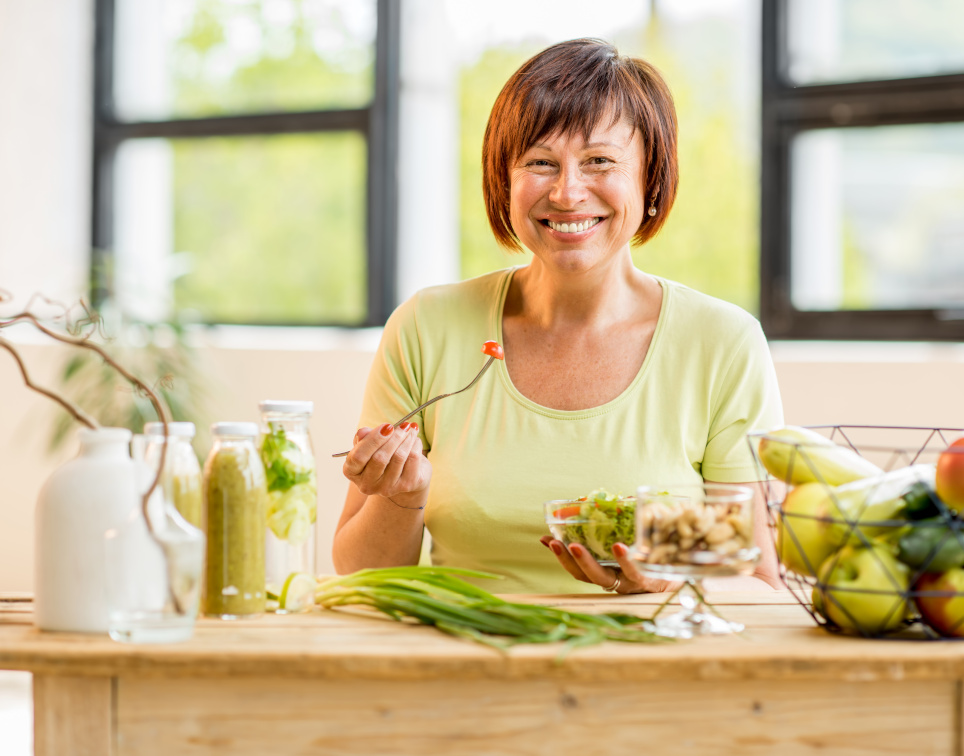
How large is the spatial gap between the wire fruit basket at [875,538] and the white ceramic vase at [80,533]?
0.62 m

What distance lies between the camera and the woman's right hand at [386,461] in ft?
4.13

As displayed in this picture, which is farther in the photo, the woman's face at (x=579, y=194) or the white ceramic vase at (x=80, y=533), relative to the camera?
the woman's face at (x=579, y=194)

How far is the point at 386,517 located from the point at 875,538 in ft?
2.57

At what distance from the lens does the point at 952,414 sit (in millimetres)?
2465

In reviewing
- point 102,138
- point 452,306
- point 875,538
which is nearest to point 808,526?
point 875,538

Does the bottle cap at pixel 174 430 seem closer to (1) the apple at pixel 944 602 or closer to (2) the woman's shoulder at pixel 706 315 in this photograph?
(1) the apple at pixel 944 602

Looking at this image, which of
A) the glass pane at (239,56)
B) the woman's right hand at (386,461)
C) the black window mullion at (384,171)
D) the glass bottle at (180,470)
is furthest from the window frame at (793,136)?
the glass bottle at (180,470)

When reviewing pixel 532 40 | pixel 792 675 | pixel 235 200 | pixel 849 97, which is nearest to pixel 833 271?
pixel 849 97

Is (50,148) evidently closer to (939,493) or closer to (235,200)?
(235,200)

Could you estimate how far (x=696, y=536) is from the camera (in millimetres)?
928

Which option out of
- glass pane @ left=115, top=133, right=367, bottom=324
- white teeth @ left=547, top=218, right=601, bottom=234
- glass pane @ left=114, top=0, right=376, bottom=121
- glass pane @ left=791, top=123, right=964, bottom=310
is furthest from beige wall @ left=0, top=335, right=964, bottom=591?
white teeth @ left=547, top=218, right=601, bottom=234

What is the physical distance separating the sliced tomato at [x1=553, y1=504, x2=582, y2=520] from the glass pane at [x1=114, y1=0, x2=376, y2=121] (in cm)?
229

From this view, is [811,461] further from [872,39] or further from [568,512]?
[872,39]

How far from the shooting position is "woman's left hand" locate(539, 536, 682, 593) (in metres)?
1.16
